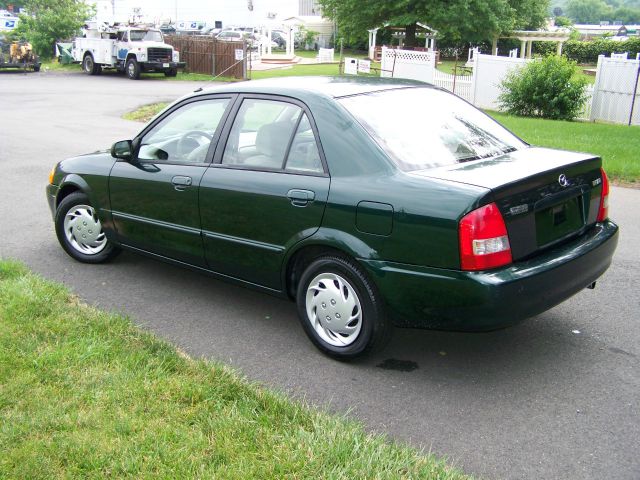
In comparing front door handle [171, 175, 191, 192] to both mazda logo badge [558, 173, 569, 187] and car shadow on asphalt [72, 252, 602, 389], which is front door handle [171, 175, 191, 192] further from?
mazda logo badge [558, 173, 569, 187]

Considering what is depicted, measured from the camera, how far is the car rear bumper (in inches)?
143

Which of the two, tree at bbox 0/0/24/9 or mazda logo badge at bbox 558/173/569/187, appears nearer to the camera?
mazda logo badge at bbox 558/173/569/187

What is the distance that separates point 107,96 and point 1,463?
22.0 metres

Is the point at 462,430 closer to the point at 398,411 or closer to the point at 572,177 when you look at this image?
the point at 398,411

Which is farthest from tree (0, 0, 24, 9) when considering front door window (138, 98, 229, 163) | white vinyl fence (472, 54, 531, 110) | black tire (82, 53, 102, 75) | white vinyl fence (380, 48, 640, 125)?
front door window (138, 98, 229, 163)

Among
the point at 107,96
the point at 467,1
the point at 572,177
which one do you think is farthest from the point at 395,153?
the point at 467,1

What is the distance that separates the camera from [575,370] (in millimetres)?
4156

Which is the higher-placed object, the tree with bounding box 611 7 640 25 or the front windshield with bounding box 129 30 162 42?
the tree with bounding box 611 7 640 25

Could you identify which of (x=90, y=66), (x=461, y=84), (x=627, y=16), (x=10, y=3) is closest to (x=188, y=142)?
(x=461, y=84)

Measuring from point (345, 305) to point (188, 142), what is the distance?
194 centimetres

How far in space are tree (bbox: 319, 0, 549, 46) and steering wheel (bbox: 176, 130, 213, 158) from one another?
123 feet

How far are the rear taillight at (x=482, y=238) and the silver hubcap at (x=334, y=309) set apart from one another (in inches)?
30.5

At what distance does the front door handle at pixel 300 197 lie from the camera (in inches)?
166

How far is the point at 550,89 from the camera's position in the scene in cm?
1881
